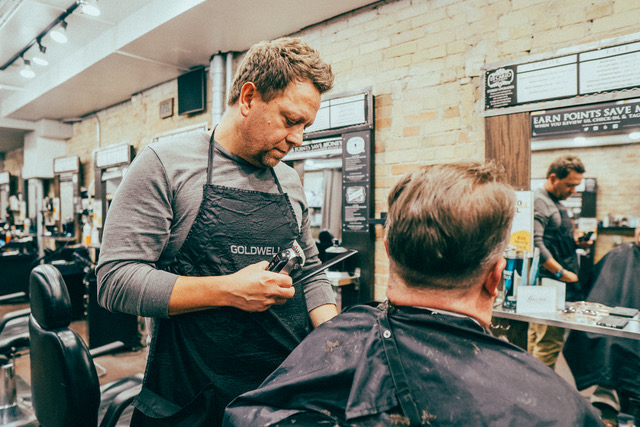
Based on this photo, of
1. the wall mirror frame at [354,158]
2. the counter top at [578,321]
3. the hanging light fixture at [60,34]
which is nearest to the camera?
the counter top at [578,321]

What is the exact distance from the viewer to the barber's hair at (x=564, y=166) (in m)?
2.65

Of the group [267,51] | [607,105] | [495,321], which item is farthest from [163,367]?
[607,105]

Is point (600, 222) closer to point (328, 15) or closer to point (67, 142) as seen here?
point (328, 15)

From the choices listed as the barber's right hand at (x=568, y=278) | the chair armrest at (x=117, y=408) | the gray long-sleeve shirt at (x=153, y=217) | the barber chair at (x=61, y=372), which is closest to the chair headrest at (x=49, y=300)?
the barber chair at (x=61, y=372)

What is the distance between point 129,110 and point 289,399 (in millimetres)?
5717

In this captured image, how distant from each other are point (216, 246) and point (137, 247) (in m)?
0.20

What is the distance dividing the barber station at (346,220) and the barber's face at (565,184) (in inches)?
1.2

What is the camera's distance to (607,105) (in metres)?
2.14

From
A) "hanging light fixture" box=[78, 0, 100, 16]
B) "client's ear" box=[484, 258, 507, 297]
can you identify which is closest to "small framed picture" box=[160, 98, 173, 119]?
"hanging light fixture" box=[78, 0, 100, 16]

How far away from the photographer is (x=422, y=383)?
691 millimetres

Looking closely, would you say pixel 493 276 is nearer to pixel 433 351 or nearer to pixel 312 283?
pixel 433 351

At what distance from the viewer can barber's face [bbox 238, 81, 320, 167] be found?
1.13 meters

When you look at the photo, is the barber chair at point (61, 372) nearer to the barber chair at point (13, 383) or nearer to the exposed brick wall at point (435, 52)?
the barber chair at point (13, 383)

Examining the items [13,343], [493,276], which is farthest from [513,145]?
[13,343]
